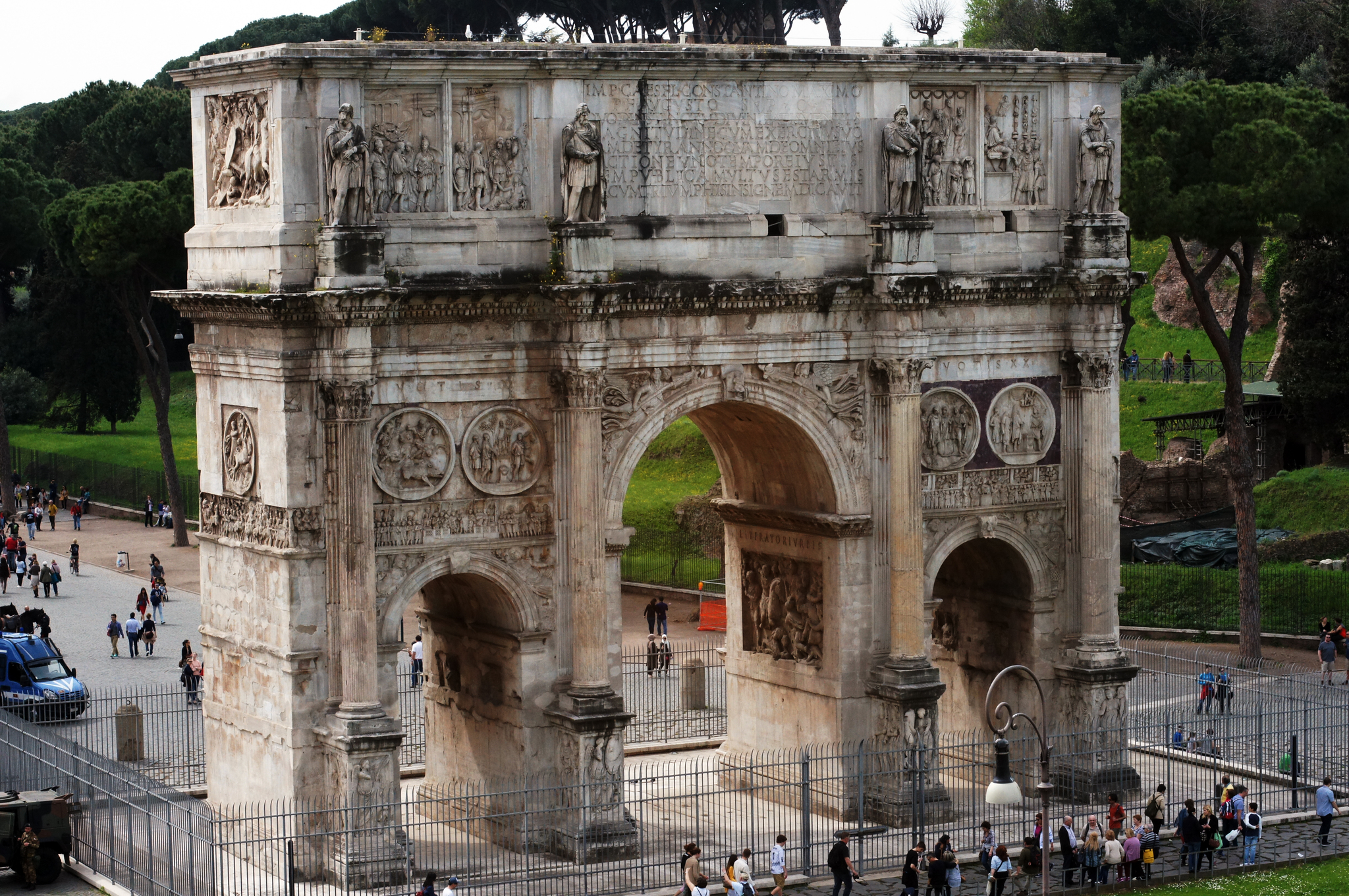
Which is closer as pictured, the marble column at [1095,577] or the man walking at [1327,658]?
the marble column at [1095,577]

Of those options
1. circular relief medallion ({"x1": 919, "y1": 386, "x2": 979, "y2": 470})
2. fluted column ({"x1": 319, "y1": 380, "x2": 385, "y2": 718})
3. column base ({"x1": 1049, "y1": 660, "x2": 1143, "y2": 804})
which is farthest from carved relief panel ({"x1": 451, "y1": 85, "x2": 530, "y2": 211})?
column base ({"x1": 1049, "y1": 660, "x2": 1143, "y2": 804})

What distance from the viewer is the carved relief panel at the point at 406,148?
2872 cm

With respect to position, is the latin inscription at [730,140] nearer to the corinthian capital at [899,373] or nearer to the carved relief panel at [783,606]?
the corinthian capital at [899,373]

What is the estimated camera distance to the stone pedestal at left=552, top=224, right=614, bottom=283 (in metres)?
29.3

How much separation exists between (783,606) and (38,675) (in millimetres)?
16242

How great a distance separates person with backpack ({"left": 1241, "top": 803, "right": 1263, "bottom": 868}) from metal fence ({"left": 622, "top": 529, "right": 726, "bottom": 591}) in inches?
840

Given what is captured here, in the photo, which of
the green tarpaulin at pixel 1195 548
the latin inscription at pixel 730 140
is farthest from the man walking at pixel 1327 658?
the latin inscription at pixel 730 140

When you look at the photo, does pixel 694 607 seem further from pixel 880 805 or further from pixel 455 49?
pixel 455 49

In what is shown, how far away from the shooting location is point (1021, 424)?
33344mm

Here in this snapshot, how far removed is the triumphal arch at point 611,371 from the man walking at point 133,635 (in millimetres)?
14651

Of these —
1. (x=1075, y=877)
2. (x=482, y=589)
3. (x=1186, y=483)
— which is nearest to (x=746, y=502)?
(x=482, y=589)

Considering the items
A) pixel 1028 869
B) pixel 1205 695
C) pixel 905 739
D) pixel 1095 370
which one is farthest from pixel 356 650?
pixel 1205 695

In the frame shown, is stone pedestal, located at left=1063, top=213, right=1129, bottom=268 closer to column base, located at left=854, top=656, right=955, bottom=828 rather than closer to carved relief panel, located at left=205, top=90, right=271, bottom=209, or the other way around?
column base, located at left=854, top=656, right=955, bottom=828

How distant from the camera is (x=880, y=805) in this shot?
31.8 meters
